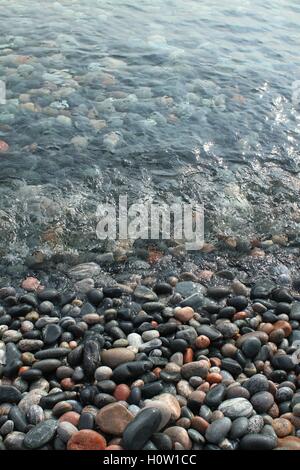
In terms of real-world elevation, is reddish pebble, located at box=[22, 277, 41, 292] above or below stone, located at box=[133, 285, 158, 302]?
below

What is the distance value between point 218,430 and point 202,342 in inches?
41.8

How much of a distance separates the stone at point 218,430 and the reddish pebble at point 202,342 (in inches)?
37.5

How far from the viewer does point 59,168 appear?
784 centimetres

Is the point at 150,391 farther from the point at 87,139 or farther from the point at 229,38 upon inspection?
the point at 229,38

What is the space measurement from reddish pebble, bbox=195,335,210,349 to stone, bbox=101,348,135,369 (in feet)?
2.24

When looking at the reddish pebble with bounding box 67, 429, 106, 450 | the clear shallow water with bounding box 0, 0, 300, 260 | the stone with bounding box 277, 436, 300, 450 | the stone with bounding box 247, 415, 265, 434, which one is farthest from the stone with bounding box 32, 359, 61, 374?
the stone with bounding box 277, 436, 300, 450

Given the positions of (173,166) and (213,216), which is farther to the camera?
(173,166)

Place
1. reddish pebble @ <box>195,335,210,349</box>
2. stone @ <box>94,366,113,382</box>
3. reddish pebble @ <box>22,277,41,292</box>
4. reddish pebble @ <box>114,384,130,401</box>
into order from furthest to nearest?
reddish pebble @ <box>22,277,41,292</box>, reddish pebble @ <box>195,335,210,349</box>, stone @ <box>94,366,113,382</box>, reddish pebble @ <box>114,384,130,401</box>

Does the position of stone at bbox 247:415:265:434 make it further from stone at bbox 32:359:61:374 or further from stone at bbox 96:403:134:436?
stone at bbox 32:359:61:374

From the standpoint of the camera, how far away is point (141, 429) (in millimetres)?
3881

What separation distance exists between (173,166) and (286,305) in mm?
3542

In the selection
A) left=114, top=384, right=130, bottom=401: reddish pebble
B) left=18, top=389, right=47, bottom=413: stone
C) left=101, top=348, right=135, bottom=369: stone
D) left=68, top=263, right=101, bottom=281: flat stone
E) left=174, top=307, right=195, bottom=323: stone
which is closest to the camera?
left=18, top=389, right=47, bottom=413: stone

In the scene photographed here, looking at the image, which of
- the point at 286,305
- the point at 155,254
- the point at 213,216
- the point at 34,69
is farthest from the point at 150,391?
the point at 34,69

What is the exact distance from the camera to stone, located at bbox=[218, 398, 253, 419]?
13.5 feet
